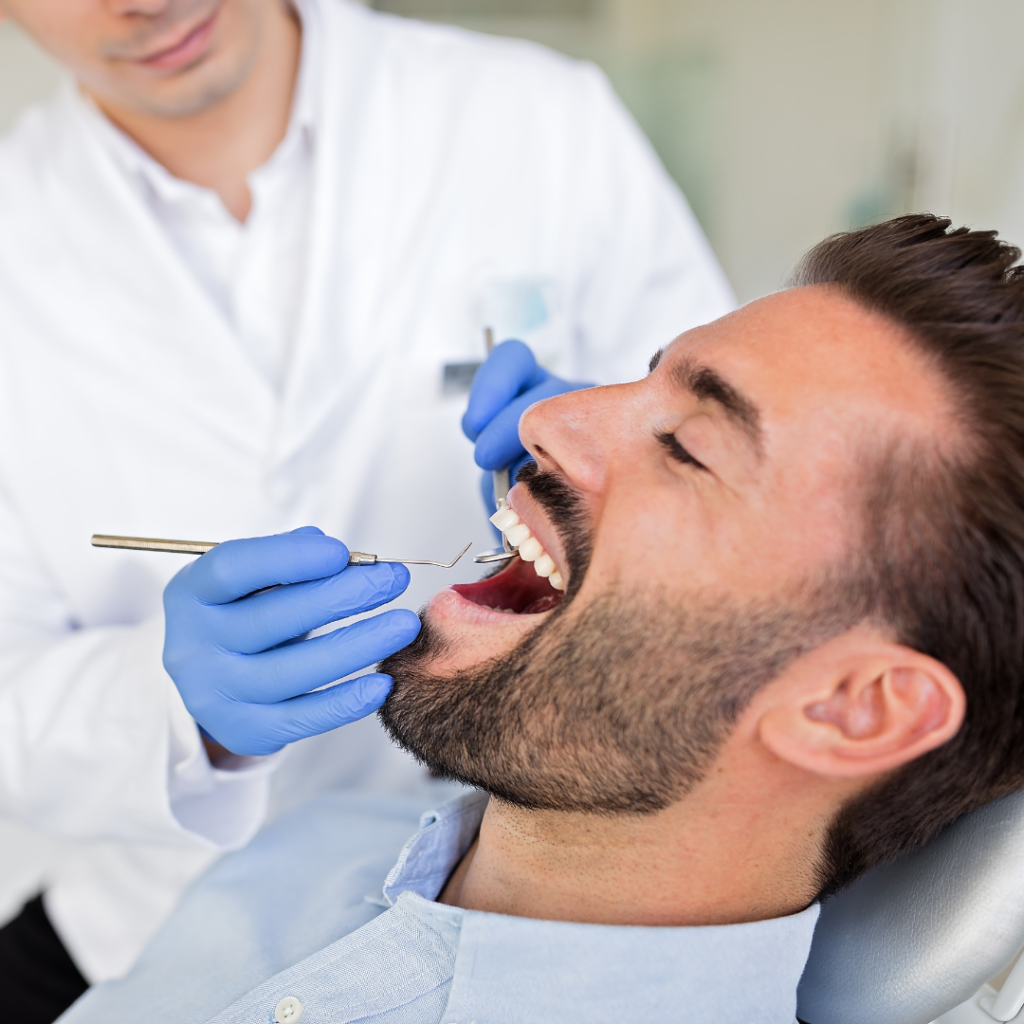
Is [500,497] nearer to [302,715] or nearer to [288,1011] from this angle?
[302,715]

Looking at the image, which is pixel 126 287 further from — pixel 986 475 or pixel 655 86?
pixel 655 86

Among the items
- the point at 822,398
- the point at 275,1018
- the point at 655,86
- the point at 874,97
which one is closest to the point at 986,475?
the point at 822,398

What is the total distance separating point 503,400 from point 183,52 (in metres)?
0.62

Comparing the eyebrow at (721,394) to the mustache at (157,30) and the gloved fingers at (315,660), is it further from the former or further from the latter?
the mustache at (157,30)

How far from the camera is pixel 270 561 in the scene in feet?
3.13

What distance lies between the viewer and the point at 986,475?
772 millimetres

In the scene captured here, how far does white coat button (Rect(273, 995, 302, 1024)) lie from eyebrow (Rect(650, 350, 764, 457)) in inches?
27.3

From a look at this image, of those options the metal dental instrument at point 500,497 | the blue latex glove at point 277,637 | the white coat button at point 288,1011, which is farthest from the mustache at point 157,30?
the white coat button at point 288,1011

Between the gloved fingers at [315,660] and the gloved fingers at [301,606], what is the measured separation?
2cm

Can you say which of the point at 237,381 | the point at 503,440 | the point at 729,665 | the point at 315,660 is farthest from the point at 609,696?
the point at 237,381

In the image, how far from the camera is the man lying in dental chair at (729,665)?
0.79 meters

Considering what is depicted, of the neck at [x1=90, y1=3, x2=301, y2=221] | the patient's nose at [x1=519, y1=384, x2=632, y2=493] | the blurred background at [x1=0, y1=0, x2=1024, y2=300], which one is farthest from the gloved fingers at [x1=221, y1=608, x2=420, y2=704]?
the blurred background at [x1=0, y1=0, x2=1024, y2=300]

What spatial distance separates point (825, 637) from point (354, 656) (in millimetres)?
468

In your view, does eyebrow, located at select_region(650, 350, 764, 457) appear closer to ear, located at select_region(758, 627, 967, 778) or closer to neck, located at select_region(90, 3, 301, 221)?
ear, located at select_region(758, 627, 967, 778)
